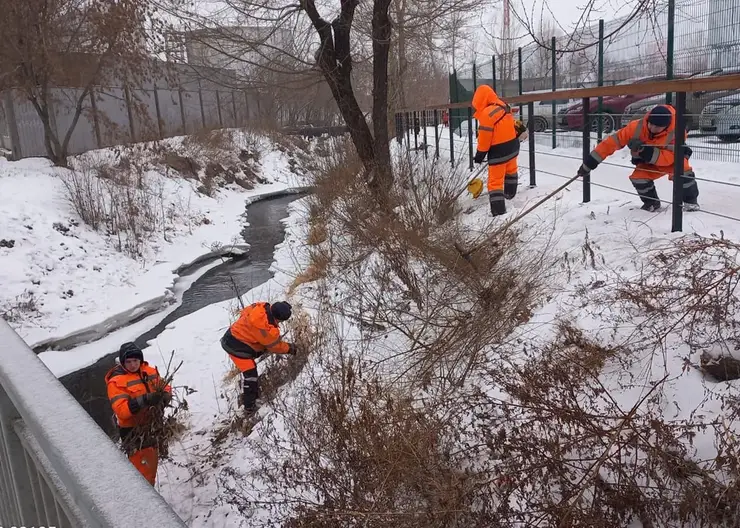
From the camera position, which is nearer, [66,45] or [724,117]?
[724,117]

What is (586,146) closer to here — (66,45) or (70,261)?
(70,261)

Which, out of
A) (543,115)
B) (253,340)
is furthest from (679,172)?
(543,115)

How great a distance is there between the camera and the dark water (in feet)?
22.9

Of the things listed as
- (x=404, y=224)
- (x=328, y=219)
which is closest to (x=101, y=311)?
(x=328, y=219)

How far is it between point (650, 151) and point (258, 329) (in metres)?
4.16

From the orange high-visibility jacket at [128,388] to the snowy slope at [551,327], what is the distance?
57 centimetres

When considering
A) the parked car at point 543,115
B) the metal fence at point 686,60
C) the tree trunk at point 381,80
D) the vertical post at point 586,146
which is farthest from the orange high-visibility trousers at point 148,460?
the parked car at point 543,115

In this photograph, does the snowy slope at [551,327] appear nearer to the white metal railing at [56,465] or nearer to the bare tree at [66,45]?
the white metal railing at [56,465]

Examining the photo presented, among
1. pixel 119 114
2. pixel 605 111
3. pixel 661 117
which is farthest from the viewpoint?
pixel 119 114

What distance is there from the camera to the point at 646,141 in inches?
233

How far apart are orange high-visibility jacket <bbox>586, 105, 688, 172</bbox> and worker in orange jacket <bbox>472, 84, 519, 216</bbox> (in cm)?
177

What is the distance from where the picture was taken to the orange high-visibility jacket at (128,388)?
503 centimetres

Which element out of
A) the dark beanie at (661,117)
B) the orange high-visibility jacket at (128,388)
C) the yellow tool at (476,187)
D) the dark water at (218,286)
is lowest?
the dark water at (218,286)

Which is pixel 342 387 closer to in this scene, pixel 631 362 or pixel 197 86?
pixel 631 362
